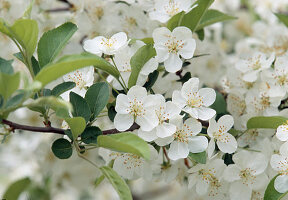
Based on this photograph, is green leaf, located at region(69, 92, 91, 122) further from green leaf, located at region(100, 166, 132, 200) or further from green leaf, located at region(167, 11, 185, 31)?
green leaf, located at region(167, 11, 185, 31)

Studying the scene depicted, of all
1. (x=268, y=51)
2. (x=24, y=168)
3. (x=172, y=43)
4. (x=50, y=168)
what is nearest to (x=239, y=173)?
(x=172, y=43)

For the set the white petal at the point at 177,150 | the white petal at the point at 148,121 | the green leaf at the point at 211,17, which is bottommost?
the white petal at the point at 177,150

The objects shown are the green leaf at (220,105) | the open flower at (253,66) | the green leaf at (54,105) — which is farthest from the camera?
the green leaf at (220,105)

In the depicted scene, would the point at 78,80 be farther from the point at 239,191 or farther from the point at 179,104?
the point at 239,191

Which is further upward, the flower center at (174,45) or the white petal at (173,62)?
the flower center at (174,45)

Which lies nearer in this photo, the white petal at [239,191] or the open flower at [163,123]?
the open flower at [163,123]

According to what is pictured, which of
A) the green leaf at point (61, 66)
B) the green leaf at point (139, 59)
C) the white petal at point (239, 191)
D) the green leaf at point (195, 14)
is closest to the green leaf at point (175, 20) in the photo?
the green leaf at point (195, 14)

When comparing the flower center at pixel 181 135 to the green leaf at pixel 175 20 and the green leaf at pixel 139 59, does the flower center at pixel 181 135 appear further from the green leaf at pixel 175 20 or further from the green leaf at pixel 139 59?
the green leaf at pixel 175 20
